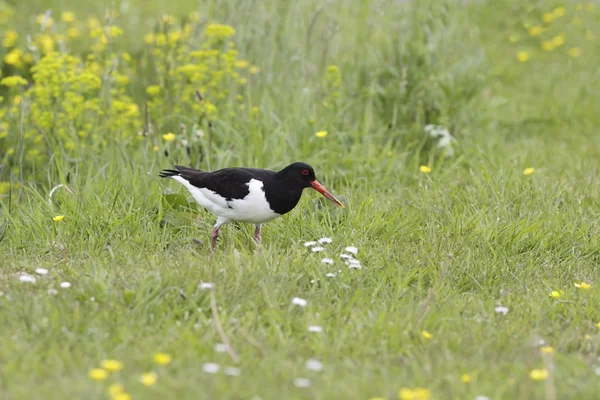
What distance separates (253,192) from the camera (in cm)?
465

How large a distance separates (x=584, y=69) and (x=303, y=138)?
4.13 metres

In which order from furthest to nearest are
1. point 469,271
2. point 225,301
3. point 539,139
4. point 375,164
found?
point 539,139, point 375,164, point 469,271, point 225,301

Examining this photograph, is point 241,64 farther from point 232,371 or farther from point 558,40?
point 558,40

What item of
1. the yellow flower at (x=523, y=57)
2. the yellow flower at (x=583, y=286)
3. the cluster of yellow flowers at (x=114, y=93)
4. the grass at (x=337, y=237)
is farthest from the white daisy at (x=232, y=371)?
the yellow flower at (x=523, y=57)

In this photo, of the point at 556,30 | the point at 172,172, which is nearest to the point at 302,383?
the point at 172,172

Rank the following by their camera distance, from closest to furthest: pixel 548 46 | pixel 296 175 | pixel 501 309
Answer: pixel 501 309, pixel 296 175, pixel 548 46

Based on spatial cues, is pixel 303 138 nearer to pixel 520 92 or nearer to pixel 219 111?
pixel 219 111

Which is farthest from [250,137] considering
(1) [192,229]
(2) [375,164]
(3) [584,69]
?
(3) [584,69]

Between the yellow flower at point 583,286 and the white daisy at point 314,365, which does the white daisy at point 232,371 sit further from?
the yellow flower at point 583,286

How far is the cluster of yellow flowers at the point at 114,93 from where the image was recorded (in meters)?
6.06

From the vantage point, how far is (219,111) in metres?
6.77

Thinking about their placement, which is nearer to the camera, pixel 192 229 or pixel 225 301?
pixel 225 301

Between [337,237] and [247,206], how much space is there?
0.66 metres

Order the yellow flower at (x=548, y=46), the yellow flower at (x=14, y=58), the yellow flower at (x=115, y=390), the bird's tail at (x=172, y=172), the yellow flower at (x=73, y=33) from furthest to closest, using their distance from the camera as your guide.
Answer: the yellow flower at (x=548, y=46), the yellow flower at (x=73, y=33), the yellow flower at (x=14, y=58), the bird's tail at (x=172, y=172), the yellow flower at (x=115, y=390)
